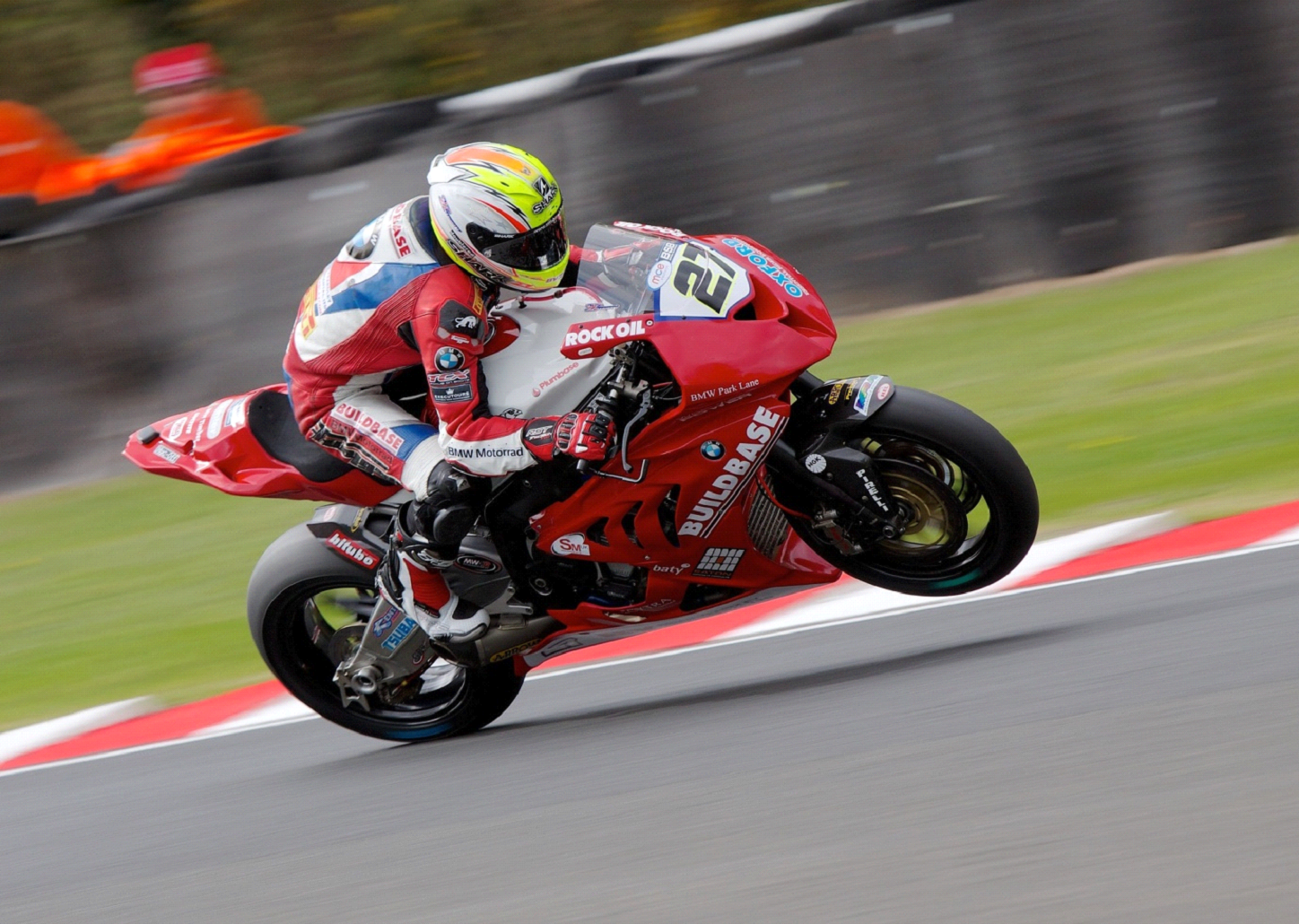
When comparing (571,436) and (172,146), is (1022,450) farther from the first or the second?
(172,146)

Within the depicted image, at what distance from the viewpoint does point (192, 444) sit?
488 centimetres

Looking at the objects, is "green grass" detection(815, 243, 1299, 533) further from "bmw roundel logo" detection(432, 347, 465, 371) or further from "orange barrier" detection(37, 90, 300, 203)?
"orange barrier" detection(37, 90, 300, 203)

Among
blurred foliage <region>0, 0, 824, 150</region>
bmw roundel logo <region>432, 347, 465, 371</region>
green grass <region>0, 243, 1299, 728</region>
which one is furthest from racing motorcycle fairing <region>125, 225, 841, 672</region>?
blurred foliage <region>0, 0, 824, 150</region>

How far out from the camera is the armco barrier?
27.0 feet

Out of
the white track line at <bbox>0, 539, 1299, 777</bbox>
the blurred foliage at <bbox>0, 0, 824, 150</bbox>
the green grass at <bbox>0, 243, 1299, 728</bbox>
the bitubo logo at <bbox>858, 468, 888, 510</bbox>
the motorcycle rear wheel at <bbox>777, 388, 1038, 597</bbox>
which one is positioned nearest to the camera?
the motorcycle rear wheel at <bbox>777, 388, 1038, 597</bbox>

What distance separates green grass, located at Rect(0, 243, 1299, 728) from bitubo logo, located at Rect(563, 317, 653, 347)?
2271 millimetres

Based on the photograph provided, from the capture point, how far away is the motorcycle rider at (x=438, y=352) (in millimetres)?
4348

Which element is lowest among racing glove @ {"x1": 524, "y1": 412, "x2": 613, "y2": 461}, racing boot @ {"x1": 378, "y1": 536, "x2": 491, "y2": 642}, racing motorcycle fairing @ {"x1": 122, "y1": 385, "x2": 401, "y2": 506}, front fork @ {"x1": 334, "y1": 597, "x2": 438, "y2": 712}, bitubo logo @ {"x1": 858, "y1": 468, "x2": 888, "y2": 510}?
front fork @ {"x1": 334, "y1": 597, "x2": 438, "y2": 712}

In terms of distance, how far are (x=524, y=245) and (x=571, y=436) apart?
0.52m

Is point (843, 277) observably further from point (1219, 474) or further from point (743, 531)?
point (743, 531)

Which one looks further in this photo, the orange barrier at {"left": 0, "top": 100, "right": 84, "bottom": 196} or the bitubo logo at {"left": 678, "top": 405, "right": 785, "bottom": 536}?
the orange barrier at {"left": 0, "top": 100, "right": 84, "bottom": 196}

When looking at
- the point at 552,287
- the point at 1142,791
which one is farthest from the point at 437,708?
the point at 1142,791

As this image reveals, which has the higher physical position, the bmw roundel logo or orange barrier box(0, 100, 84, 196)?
the bmw roundel logo

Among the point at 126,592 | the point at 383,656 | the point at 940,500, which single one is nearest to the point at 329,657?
the point at 383,656
